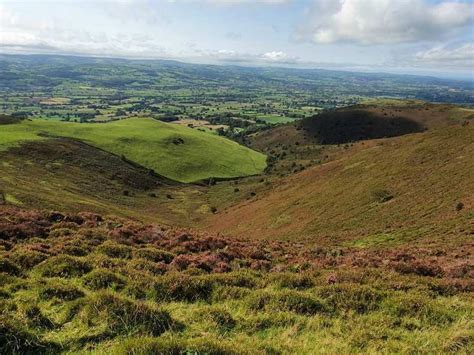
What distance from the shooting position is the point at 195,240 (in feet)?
77.3

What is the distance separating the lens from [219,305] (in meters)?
11.7

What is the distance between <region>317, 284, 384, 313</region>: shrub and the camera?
12.0m

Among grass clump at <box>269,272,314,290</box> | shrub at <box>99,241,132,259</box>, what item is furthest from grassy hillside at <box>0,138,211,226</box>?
grass clump at <box>269,272,314,290</box>

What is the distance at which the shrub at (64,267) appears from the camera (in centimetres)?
1445

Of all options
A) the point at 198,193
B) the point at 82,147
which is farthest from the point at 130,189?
the point at 82,147

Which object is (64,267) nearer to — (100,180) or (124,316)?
(124,316)

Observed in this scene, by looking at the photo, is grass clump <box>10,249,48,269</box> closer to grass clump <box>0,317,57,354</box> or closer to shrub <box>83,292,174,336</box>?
shrub <box>83,292,174,336</box>

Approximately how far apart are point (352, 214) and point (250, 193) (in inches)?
2018

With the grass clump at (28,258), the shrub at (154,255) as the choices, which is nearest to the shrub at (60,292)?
the grass clump at (28,258)

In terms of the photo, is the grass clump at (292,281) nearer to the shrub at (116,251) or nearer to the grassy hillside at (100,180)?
the shrub at (116,251)

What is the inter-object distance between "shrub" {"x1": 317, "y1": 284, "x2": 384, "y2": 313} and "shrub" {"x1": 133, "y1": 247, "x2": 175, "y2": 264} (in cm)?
832

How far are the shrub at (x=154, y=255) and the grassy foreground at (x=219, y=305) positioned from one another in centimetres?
7

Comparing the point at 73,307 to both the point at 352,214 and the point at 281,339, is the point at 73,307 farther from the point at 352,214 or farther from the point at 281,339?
the point at 352,214

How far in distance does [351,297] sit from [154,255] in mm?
9687
